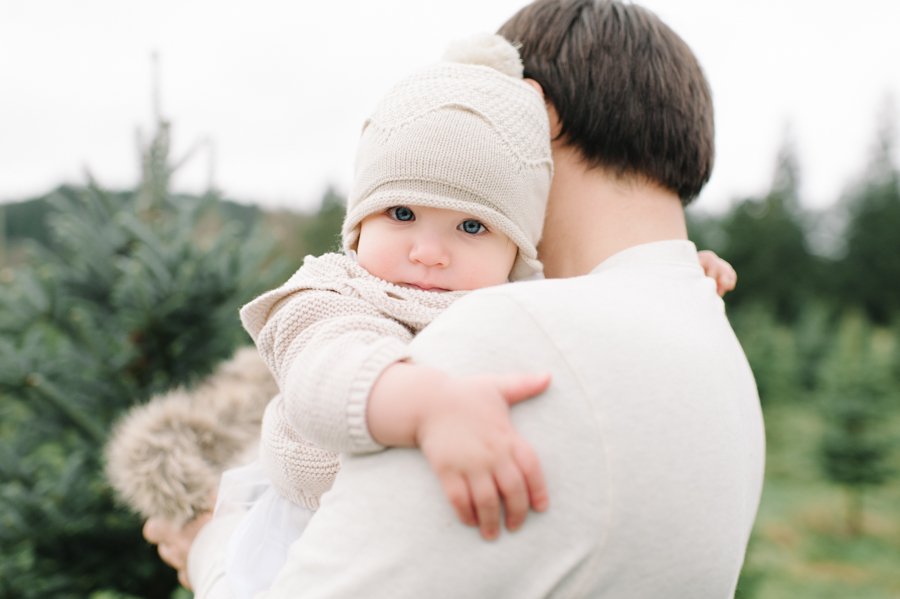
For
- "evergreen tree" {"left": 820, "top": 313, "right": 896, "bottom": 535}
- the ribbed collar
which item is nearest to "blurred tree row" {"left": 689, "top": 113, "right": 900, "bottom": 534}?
"evergreen tree" {"left": 820, "top": 313, "right": 896, "bottom": 535}

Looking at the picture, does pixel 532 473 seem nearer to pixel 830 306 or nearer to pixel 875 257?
pixel 830 306

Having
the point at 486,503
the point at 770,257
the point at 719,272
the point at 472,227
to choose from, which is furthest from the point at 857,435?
the point at 770,257

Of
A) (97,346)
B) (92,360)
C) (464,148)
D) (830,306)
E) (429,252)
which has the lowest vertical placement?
(830,306)

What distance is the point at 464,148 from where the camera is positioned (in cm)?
134

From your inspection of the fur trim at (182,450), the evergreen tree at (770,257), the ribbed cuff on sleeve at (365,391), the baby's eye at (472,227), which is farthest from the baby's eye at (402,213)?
the evergreen tree at (770,257)

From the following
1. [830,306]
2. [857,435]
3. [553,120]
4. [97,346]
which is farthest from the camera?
[830,306]

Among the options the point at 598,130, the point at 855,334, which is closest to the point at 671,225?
the point at 598,130

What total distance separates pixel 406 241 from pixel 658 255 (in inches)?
22.6

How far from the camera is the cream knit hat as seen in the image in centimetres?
134

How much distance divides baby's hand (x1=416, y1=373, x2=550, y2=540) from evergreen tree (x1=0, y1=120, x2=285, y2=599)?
240 centimetres

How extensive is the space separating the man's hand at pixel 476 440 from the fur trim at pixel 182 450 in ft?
4.20

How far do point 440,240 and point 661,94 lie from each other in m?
0.70

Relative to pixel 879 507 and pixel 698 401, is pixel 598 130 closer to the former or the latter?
pixel 698 401

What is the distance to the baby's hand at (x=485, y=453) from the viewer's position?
0.84 meters
